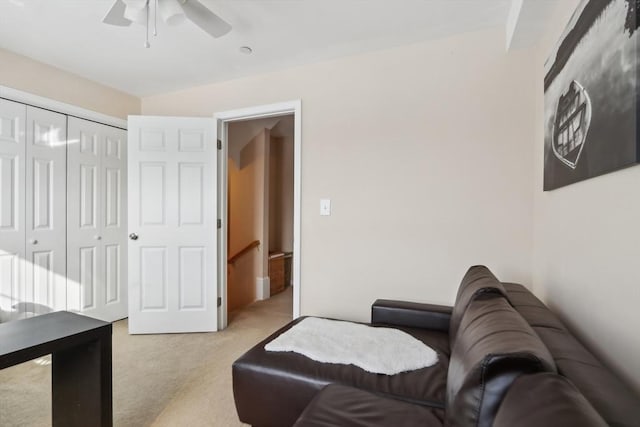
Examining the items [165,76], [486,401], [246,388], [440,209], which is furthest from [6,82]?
[486,401]

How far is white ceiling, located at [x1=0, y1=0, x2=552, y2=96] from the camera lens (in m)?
1.85

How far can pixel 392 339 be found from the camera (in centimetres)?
158

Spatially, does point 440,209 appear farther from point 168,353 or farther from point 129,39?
point 129,39

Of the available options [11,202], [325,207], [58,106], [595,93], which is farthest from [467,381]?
[58,106]

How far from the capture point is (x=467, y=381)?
0.77 m

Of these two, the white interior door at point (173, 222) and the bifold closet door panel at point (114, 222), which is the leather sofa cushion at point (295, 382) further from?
the bifold closet door panel at point (114, 222)

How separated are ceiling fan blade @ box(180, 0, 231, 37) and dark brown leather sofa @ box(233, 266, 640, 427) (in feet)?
5.80

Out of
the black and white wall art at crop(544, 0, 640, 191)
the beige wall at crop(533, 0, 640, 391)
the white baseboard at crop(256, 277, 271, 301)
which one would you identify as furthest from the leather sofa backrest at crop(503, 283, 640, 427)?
the white baseboard at crop(256, 277, 271, 301)

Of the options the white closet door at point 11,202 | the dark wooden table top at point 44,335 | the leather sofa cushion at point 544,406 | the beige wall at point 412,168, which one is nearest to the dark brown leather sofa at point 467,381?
the leather sofa cushion at point 544,406

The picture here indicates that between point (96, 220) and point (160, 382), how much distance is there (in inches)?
69.9

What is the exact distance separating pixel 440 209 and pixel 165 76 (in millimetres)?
2618

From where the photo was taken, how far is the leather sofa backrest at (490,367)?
2.31 ft

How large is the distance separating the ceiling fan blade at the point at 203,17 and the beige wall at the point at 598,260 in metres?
1.72

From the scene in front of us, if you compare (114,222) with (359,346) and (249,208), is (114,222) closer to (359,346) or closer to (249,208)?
(249,208)
